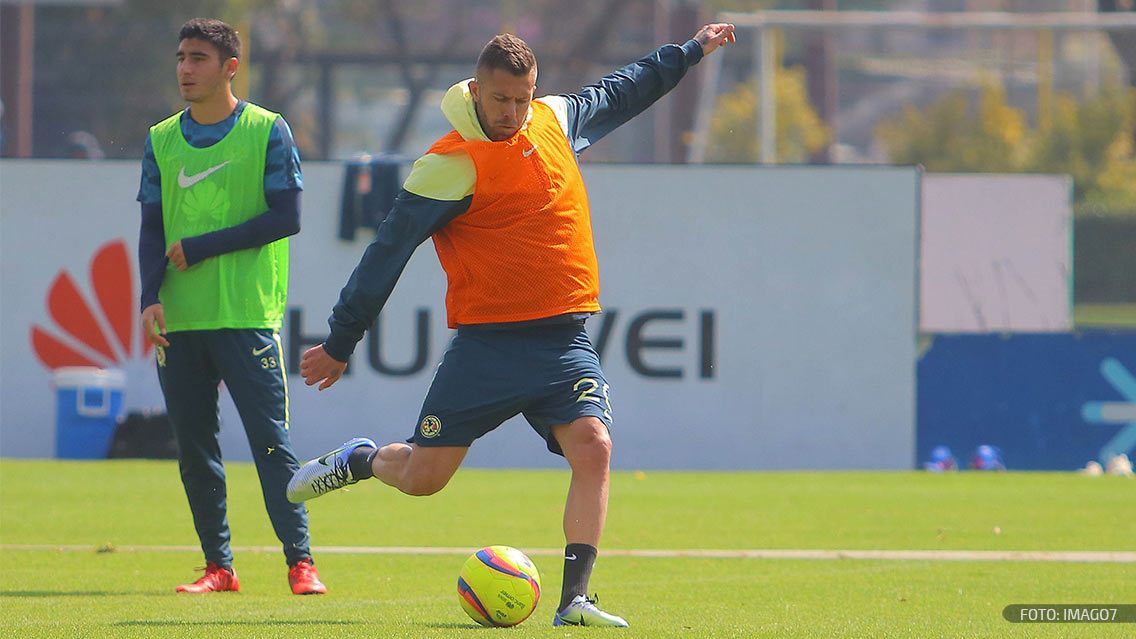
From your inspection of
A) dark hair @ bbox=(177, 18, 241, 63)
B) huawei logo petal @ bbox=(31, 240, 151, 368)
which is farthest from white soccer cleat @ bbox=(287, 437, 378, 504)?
huawei logo petal @ bbox=(31, 240, 151, 368)

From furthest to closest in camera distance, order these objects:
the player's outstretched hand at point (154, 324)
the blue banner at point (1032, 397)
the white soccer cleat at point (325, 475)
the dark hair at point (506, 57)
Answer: the blue banner at point (1032, 397), the player's outstretched hand at point (154, 324), the white soccer cleat at point (325, 475), the dark hair at point (506, 57)

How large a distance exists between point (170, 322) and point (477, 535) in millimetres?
2905

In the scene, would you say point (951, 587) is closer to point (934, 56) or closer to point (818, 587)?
point (818, 587)

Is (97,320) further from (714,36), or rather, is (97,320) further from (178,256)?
(714,36)

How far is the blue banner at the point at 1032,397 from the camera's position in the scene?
14039mm

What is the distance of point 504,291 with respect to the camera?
18.7 feet

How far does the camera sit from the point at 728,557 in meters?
8.37

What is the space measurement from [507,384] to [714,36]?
175 centimetres

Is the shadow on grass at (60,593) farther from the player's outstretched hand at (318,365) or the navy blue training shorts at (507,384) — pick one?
the navy blue training shorts at (507,384)

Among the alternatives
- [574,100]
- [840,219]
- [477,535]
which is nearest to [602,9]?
[840,219]

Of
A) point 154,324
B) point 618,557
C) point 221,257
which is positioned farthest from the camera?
point 618,557

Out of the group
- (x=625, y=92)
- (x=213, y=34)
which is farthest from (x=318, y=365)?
(x=213, y=34)

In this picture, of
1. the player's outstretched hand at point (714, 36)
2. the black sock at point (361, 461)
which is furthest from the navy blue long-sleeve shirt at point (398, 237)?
the player's outstretched hand at point (714, 36)

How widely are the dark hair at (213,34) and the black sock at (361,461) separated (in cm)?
181
